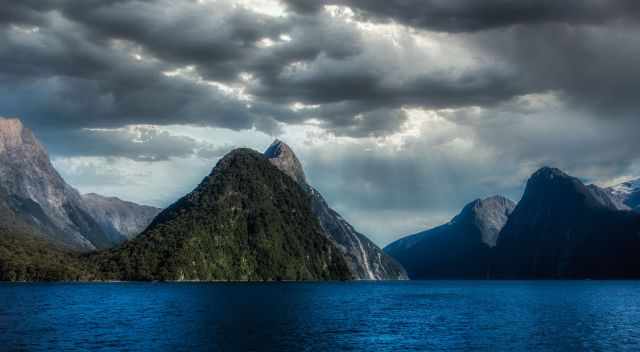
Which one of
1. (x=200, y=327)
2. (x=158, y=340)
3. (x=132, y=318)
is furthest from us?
(x=132, y=318)

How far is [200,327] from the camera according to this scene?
10762 cm

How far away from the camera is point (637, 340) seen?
94.4 metres

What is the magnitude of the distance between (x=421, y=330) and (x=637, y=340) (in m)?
33.0

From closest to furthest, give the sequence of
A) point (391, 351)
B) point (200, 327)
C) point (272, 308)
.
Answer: point (391, 351)
point (200, 327)
point (272, 308)

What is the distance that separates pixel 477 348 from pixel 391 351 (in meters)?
11.5

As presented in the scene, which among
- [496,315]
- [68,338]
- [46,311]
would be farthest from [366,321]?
[46,311]

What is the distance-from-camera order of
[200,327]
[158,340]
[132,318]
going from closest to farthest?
[158,340], [200,327], [132,318]

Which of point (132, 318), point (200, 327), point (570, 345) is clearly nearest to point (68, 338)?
point (200, 327)

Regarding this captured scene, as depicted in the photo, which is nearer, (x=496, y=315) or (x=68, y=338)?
(x=68, y=338)

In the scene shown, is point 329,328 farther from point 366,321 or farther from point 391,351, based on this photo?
point 391,351

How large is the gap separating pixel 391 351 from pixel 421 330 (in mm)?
26855

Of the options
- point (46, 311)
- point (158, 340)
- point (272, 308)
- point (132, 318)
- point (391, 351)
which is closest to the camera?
point (391, 351)

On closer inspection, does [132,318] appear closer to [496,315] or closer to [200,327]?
[200,327]

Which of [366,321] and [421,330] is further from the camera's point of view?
[366,321]
